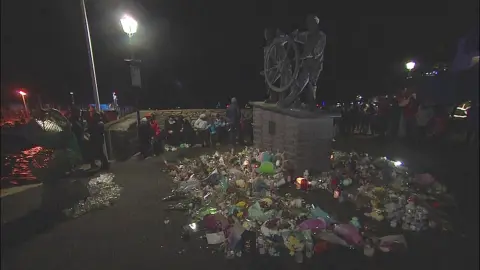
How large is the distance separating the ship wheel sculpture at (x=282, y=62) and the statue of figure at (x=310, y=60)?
7.6 inches

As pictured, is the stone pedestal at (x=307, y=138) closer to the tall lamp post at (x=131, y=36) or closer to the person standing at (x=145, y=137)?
the person standing at (x=145, y=137)

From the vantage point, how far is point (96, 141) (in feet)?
28.0

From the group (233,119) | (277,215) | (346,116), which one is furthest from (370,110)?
(277,215)

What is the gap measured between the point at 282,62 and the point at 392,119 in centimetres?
536

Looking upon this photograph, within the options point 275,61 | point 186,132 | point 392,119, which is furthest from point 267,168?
point 392,119

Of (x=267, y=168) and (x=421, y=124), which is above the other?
(x=421, y=124)

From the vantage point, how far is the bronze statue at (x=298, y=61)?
22.4ft

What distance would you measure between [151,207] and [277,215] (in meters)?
2.66

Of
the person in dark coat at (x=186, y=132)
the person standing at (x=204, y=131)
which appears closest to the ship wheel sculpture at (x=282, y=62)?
the person standing at (x=204, y=131)

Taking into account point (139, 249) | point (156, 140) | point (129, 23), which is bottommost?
Answer: point (139, 249)

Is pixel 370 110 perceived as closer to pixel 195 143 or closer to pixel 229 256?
pixel 195 143

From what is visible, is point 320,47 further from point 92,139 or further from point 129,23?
point 92,139

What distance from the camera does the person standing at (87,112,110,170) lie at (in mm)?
8547

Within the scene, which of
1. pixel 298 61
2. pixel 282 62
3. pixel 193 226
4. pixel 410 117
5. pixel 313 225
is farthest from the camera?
pixel 410 117
